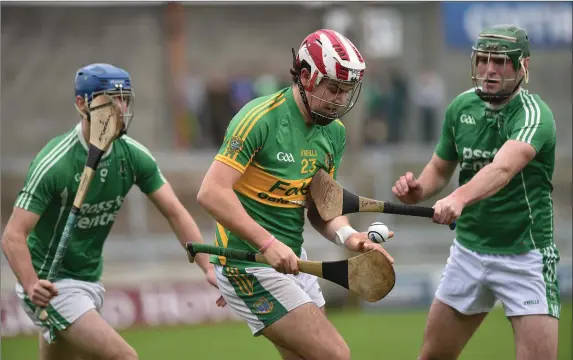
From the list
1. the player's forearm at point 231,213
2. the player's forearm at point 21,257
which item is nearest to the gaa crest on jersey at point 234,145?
the player's forearm at point 231,213

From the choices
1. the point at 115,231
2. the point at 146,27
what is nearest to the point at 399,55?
the point at 146,27

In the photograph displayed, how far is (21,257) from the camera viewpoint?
229 inches

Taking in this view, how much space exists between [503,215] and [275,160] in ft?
4.65

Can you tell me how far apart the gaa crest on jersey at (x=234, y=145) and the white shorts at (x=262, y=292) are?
1.97 ft

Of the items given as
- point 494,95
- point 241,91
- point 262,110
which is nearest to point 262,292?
point 262,110

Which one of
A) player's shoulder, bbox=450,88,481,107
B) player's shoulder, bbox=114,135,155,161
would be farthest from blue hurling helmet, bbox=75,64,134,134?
player's shoulder, bbox=450,88,481,107

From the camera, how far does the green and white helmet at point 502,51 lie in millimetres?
5809

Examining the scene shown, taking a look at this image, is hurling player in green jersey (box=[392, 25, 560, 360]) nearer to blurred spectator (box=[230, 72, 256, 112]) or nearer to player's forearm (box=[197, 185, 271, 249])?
player's forearm (box=[197, 185, 271, 249])

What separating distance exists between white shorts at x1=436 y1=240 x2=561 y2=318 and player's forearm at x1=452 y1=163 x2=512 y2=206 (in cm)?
58

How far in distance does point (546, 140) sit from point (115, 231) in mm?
6409

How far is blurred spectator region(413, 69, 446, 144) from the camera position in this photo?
14.6 metres

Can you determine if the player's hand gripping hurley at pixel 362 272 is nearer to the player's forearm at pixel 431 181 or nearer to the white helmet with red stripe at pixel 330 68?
the white helmet with red stripe at pixel 330 68

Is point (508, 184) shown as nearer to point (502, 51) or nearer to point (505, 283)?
point (505, 283)

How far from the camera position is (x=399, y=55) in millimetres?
17719
